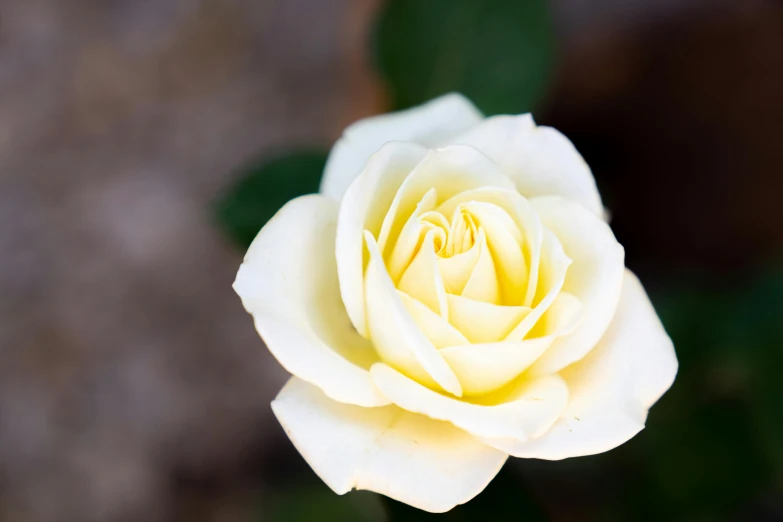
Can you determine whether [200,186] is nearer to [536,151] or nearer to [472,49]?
[472,49]

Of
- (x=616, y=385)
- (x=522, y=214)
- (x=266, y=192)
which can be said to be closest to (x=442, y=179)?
(x=522, y=214)

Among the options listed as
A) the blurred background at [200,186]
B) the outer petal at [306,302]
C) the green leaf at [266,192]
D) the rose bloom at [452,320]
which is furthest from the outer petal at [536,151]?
the blurred background at [200,186]

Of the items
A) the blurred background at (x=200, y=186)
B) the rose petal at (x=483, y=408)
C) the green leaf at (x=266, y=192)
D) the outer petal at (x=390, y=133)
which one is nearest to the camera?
the rose petal at (x=483, y=408)

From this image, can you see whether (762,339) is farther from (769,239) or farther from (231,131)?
(231,131)

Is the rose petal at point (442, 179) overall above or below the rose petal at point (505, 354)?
above

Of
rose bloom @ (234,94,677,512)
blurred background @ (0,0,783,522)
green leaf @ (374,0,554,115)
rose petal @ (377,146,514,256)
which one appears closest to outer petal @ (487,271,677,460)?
rose bloom @ (234,94,677,512)

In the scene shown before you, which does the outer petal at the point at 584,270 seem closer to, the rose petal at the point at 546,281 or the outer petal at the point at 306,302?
the rose petal at the point at 546,281
